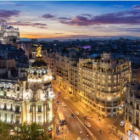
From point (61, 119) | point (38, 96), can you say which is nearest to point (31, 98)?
point (38, 96)

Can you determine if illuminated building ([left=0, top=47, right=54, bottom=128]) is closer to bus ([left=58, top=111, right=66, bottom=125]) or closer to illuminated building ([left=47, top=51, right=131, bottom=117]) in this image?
bus ([left=58, top=111, right=66, bottom=125])

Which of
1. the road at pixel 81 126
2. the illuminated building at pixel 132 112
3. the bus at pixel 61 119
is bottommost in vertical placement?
the road at pixel 81 126

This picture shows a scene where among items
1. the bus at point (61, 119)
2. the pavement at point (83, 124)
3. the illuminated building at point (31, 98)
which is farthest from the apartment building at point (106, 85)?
the illuminated building at point (31, 98)

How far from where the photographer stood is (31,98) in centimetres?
6372

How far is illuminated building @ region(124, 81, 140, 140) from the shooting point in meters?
58.7

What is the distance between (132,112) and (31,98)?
32.5m

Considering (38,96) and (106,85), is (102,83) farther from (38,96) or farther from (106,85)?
(38,96)

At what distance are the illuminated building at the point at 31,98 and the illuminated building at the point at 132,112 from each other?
82.4 ft

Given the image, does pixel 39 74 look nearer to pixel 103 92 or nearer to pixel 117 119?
pixel 103 92

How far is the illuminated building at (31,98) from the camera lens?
63750mm

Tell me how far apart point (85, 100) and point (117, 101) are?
18248 mm

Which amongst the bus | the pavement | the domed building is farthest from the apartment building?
the domed building

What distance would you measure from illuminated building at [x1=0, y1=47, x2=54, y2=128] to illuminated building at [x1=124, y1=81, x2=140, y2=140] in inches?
988

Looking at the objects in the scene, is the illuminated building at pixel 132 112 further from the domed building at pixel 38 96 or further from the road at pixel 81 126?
the domed building at pixel 38 96
